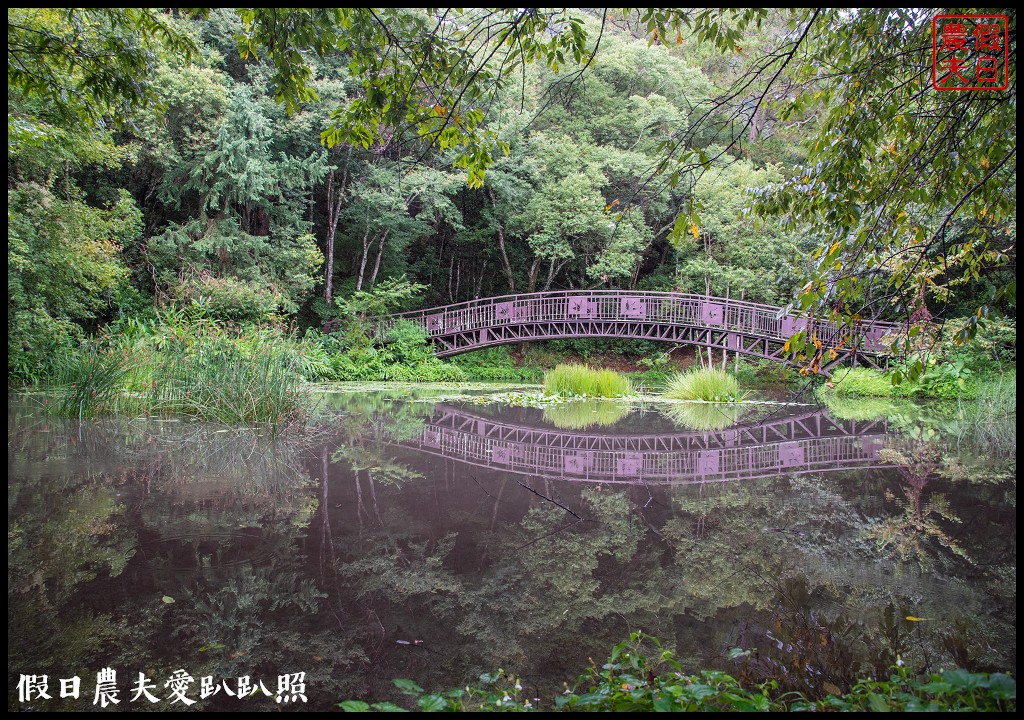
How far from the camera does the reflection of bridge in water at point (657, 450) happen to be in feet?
13.8

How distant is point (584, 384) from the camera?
1015 centimetres

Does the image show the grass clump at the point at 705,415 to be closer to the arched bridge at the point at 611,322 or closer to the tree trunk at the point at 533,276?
the arched bridge at the point at 611,322

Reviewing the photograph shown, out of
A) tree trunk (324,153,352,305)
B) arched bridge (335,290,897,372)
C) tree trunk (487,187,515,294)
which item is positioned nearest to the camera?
arched bridge (335,290,897,372)

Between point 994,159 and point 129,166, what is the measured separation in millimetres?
15225

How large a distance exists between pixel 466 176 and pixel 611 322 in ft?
15.8

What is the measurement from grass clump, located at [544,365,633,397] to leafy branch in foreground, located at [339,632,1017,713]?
843 centimetres

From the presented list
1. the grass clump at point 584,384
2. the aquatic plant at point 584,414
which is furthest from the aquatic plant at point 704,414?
the grass clump at point 584,384

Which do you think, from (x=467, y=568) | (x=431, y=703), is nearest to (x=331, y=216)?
(x=467, y=568)

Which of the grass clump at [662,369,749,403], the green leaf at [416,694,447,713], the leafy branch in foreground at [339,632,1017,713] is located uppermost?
the grass clump at [662,369,749,403]

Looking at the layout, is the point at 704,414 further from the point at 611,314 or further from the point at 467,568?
the point at 611,314

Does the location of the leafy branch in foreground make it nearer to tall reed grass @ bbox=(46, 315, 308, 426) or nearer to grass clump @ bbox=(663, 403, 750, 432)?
tall reed grass @ bbox=(46, 315, 308, 426)

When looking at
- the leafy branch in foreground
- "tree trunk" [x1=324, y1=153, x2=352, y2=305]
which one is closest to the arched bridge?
"tree trunk" [x1=324, y1=153, x2=352, y2=305]

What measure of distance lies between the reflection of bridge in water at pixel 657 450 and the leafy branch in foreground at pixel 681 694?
2.32 m

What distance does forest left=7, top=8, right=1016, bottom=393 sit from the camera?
7.49 ft
